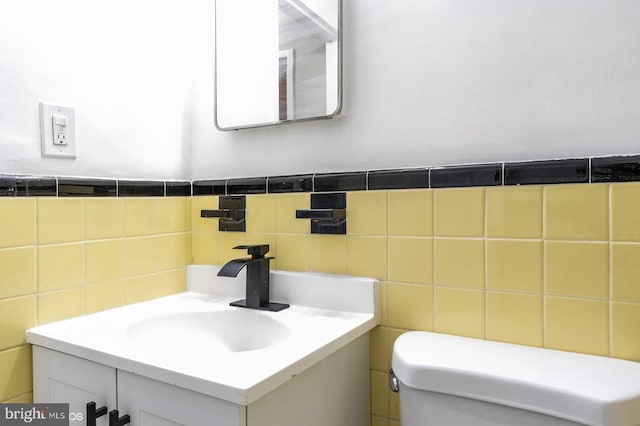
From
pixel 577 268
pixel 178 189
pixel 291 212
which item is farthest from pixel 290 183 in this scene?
pixel 577 268

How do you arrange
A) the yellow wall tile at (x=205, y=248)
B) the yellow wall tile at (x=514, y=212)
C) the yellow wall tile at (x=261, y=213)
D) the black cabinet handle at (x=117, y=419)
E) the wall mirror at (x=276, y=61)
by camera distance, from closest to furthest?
the black cabinet handle at (x=117, y=419)
the yellow wall tile at (x=514, y=212)
the wall mirror at (x=276, y=61)
the yellow wall tile at (x=261, y=213)
the yellow wall tile at (x=205, y=248)

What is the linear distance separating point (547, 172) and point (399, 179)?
33 centimetres

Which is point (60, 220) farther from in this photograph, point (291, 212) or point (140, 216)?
point (291, 212)

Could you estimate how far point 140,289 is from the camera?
4.06ft

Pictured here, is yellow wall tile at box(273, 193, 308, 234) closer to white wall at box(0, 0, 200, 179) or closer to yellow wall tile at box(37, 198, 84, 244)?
white wall at box(0, 0, 200, 179)

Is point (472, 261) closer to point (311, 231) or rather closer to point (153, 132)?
point (311, 231)

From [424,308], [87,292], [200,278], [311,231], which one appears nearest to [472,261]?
[424,308]

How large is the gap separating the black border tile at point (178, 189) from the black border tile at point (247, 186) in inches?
6.5

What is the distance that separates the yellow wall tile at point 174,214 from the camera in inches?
51.3

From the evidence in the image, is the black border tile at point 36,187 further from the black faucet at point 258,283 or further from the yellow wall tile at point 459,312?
the yellow wall tile at point 459,312

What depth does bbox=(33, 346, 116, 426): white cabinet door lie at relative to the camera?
0.85m

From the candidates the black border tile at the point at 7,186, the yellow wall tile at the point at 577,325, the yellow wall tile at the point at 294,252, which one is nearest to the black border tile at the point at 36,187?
the black border tile at the point at 7,186

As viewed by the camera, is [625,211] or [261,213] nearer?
[625,211]

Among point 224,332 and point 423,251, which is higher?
point 423,251
